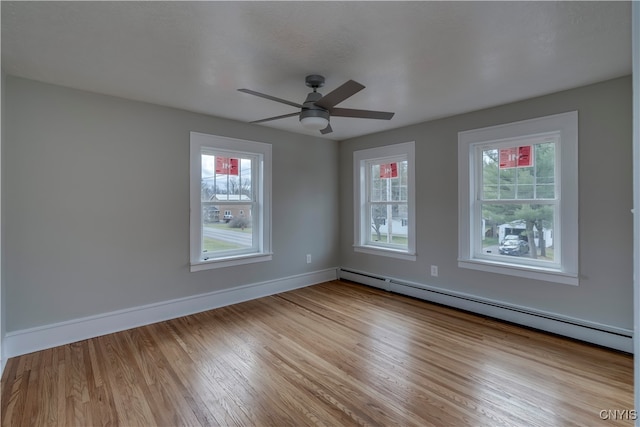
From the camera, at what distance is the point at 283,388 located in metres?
2.13

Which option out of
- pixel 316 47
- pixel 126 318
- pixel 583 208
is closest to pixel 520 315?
pixel 583 208

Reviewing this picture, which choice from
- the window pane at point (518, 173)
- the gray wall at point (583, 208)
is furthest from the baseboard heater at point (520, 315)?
the window pane at point (518, 173)

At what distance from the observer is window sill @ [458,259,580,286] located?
9.50 feet

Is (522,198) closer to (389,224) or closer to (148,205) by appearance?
(389,224)

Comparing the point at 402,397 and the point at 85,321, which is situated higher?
the point at 85,321

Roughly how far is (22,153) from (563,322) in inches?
202

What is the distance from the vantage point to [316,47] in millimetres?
2076

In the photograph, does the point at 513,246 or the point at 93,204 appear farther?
the point at 513,246

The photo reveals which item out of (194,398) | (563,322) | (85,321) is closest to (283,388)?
(194,398)

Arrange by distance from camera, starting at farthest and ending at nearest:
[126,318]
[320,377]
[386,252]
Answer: [386,252] → [126,318] → [320,377]

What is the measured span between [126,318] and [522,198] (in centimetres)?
437

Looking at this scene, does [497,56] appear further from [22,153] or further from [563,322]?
[22,153]

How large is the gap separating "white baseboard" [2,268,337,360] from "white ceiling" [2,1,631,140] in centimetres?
219

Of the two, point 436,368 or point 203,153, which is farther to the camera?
point 203,153
